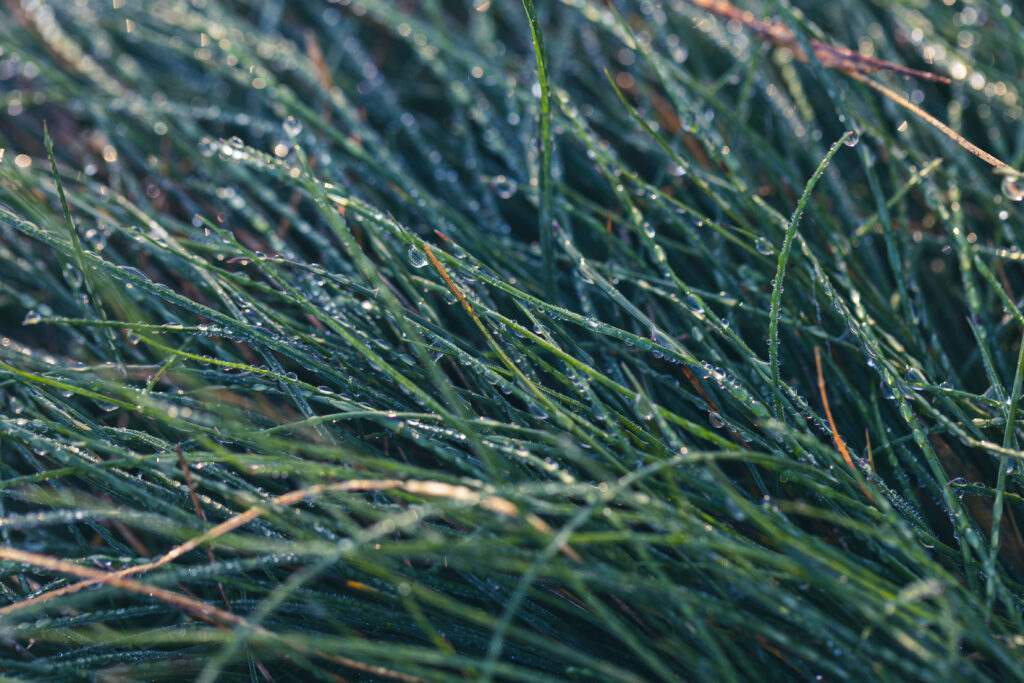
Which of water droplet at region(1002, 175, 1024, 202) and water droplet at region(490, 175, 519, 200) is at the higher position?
water droplet at region(1002, 175, 1024, 202)

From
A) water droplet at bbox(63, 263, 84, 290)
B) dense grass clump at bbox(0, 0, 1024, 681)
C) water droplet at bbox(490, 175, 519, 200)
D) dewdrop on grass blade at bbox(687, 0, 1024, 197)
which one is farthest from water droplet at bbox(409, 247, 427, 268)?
dewdrop on grass blade at bbox(687, 0, 1024, 197)

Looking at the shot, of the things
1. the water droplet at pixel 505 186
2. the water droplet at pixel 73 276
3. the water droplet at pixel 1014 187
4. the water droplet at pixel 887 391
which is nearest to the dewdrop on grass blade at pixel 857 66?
the water droplet at pixel 1014 187

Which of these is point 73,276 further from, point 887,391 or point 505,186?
point 887,391

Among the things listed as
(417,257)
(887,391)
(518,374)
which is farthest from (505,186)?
(887,391)

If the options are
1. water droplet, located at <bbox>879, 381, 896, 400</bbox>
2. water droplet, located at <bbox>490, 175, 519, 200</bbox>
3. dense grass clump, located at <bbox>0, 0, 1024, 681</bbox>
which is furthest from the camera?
water droplet, located at <bbox>490, 175, 519, 200</bbox>

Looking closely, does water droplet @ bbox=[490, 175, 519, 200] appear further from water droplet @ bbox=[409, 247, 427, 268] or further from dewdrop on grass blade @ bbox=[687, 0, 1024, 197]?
dewdrop on grass blade @ bbox=[687, 0, 1024, 197]

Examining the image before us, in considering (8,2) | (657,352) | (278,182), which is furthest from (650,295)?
(8,2)

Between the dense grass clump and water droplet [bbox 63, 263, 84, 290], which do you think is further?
water droplet [bbox 63, 263, 84, 290]

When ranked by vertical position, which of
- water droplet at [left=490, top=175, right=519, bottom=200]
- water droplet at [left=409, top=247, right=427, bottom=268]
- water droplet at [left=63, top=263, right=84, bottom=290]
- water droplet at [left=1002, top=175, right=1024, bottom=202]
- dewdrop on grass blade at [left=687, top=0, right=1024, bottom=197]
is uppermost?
dewdrop on grass blade at [left=687, top=0, right=1024, bottom=197]

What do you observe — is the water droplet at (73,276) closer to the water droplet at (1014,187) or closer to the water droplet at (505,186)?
the water droplet at (505,186)
